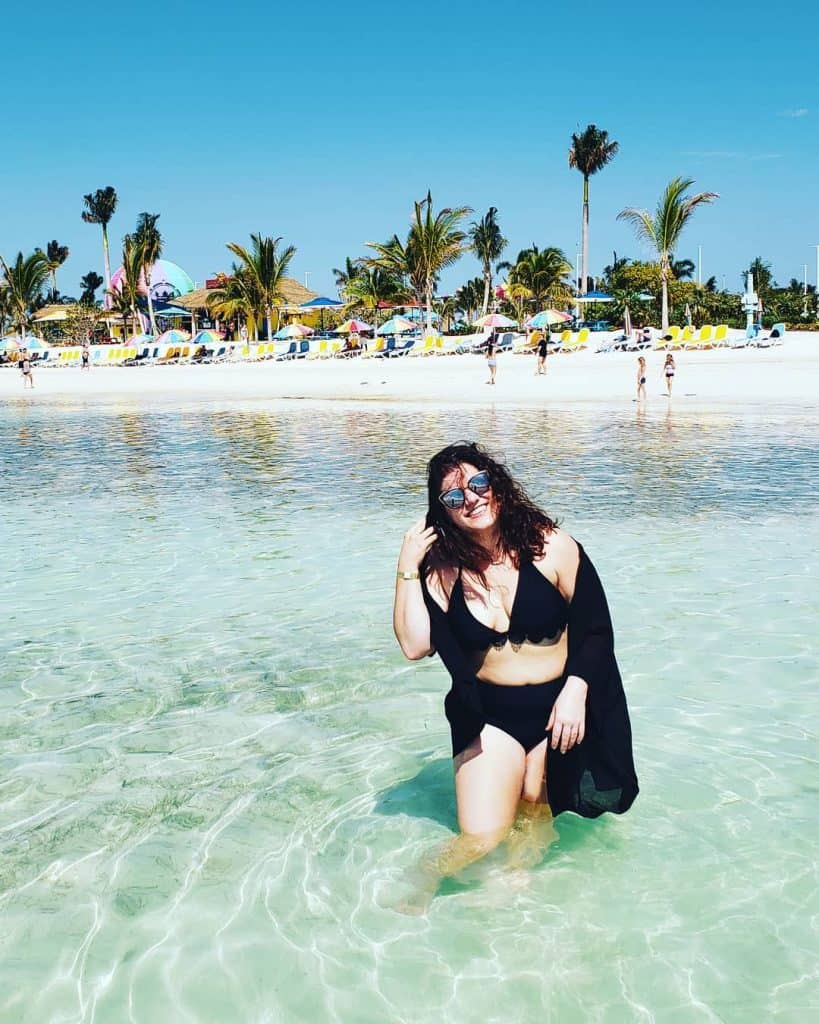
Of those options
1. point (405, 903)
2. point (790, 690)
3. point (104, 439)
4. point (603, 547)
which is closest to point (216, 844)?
point (405, 903)

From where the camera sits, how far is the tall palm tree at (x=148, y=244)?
66275 mm

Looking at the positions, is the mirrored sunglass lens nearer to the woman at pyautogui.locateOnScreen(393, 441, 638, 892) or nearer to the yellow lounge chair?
the woman at pyautogui.locateOnScreen(393, 441, 638, 892)

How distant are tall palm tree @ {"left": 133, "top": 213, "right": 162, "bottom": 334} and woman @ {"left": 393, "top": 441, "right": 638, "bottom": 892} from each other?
A: 2589 inches

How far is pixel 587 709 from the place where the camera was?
301 centimetres

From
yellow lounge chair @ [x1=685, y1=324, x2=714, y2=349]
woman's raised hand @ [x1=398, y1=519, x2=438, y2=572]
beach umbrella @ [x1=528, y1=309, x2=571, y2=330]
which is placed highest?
beach umbrella @ [x1=528, y1=309, x2=571, y2=330]

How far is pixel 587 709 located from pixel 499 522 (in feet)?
2.05

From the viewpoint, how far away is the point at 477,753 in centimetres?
309

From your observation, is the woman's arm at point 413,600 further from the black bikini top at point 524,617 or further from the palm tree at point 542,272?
the palm tree at point 542,272

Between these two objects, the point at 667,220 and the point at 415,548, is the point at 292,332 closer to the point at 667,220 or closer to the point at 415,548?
the point at 667,220

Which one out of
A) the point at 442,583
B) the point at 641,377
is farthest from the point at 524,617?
the point at 641,377

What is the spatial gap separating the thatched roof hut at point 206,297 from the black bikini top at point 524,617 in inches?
2534

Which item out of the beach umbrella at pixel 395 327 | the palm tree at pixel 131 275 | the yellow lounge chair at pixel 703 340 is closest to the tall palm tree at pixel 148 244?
the palm tree at pixel 131 275

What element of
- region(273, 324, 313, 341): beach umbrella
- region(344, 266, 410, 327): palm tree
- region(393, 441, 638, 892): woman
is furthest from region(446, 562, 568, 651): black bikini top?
region(344, 266, 410, 327): palm tree

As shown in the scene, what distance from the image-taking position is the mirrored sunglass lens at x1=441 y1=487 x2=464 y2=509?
288cm
